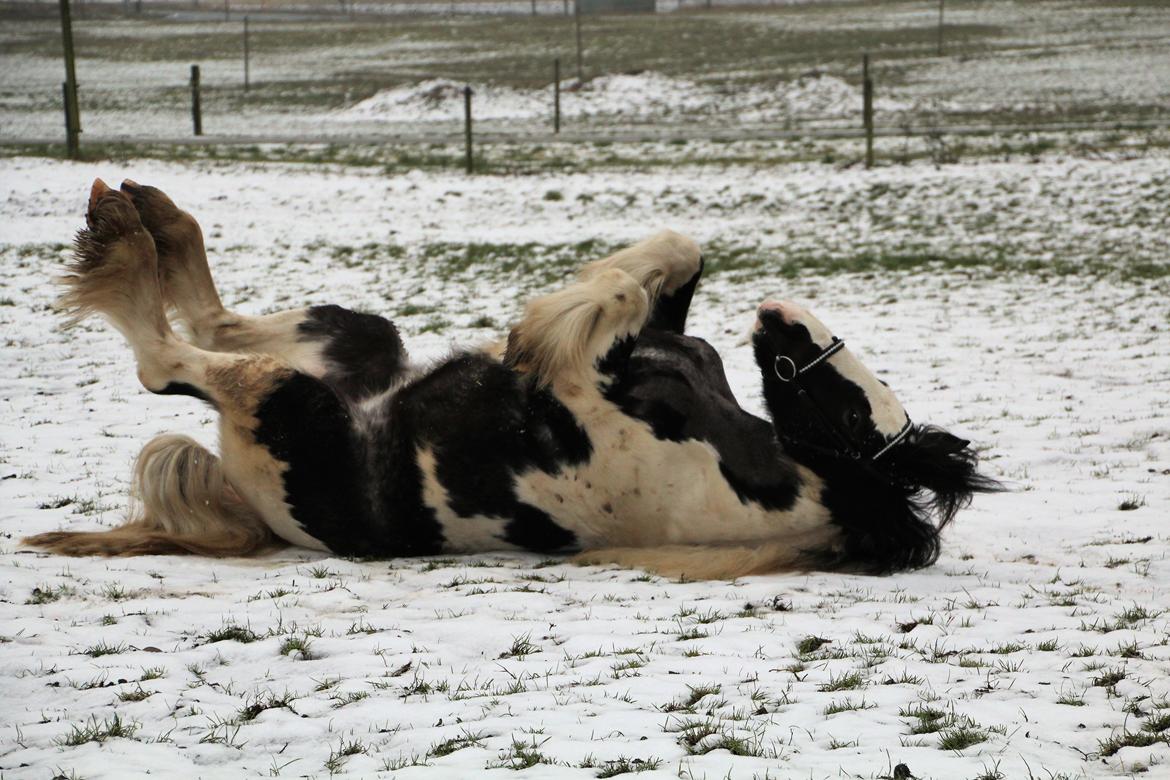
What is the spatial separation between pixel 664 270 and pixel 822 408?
34.7 inches

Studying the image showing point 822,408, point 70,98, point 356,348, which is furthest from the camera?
point 70,98

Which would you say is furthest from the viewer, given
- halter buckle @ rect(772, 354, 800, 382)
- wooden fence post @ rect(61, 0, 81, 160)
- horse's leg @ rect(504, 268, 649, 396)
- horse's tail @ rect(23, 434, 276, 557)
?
wooden fence post @ rect(61, 0, 81, 160)

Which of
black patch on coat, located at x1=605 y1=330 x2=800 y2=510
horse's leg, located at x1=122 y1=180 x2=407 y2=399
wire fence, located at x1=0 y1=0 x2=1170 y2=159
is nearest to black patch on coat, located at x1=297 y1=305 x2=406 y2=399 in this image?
horse's leg, located at x1=122 y1=180 x2=407 y2=399

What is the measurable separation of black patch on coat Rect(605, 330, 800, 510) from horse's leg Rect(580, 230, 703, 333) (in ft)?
1.23

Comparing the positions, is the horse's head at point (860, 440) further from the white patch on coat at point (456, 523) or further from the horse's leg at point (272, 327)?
the horse's leg at point (272, 327)

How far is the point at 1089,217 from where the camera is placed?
1403 cm

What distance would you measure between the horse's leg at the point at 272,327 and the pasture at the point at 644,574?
0.81 m

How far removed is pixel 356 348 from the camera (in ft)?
16.4

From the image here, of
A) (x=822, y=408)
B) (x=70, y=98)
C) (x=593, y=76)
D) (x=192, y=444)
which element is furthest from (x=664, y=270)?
(x=593, y=76)

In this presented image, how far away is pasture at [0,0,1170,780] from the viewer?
2852 millimetres

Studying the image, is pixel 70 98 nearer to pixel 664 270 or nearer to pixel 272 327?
pixel 272 327

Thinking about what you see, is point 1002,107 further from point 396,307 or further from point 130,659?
point 130,659

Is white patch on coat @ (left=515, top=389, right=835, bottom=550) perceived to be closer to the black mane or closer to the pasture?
the black mane

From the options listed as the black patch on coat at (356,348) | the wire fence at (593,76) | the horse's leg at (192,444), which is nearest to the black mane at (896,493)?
the black patch on coat at (356,348)
